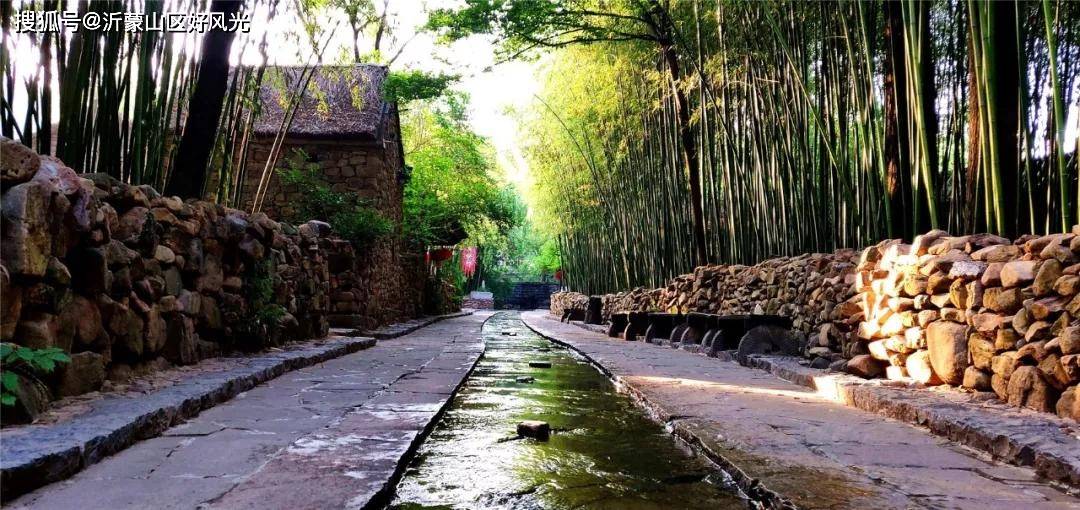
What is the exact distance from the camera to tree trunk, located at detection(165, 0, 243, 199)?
5.21 m

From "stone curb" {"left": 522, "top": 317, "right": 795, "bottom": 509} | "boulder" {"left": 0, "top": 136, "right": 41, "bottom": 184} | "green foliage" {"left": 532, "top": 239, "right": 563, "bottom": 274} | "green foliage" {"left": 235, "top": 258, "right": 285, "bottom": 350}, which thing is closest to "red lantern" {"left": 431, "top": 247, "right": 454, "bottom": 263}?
"green foliage" {"left": 235, "top": 258, "right": 285, "bottom": 350}

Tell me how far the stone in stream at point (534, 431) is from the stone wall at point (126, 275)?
1.85m

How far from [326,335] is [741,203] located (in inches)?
183

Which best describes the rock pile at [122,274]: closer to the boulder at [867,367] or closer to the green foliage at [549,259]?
the boulder at [867,367]

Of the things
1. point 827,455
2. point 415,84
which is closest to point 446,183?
point 415,84

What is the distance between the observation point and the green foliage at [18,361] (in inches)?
95.5

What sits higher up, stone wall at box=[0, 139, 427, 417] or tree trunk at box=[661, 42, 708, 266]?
tree trunk at box=[661, 42, 708, 266]

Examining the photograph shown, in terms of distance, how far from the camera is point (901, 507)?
74.2 inches

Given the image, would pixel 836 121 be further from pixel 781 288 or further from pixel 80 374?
pixel 80 374

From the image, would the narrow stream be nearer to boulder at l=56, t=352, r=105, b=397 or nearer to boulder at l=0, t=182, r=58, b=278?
boulder at l=56, t=352, r=105, b=397

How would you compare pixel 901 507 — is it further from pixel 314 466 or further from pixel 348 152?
pixel 348 152

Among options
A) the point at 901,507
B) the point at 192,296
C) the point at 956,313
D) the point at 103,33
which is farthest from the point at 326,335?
the point at 901,507

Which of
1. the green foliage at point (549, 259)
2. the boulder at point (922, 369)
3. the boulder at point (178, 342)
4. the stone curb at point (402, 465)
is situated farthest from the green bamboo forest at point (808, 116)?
the green foliage at point (549, 259)

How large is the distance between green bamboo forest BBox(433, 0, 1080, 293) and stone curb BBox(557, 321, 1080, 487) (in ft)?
3.11
